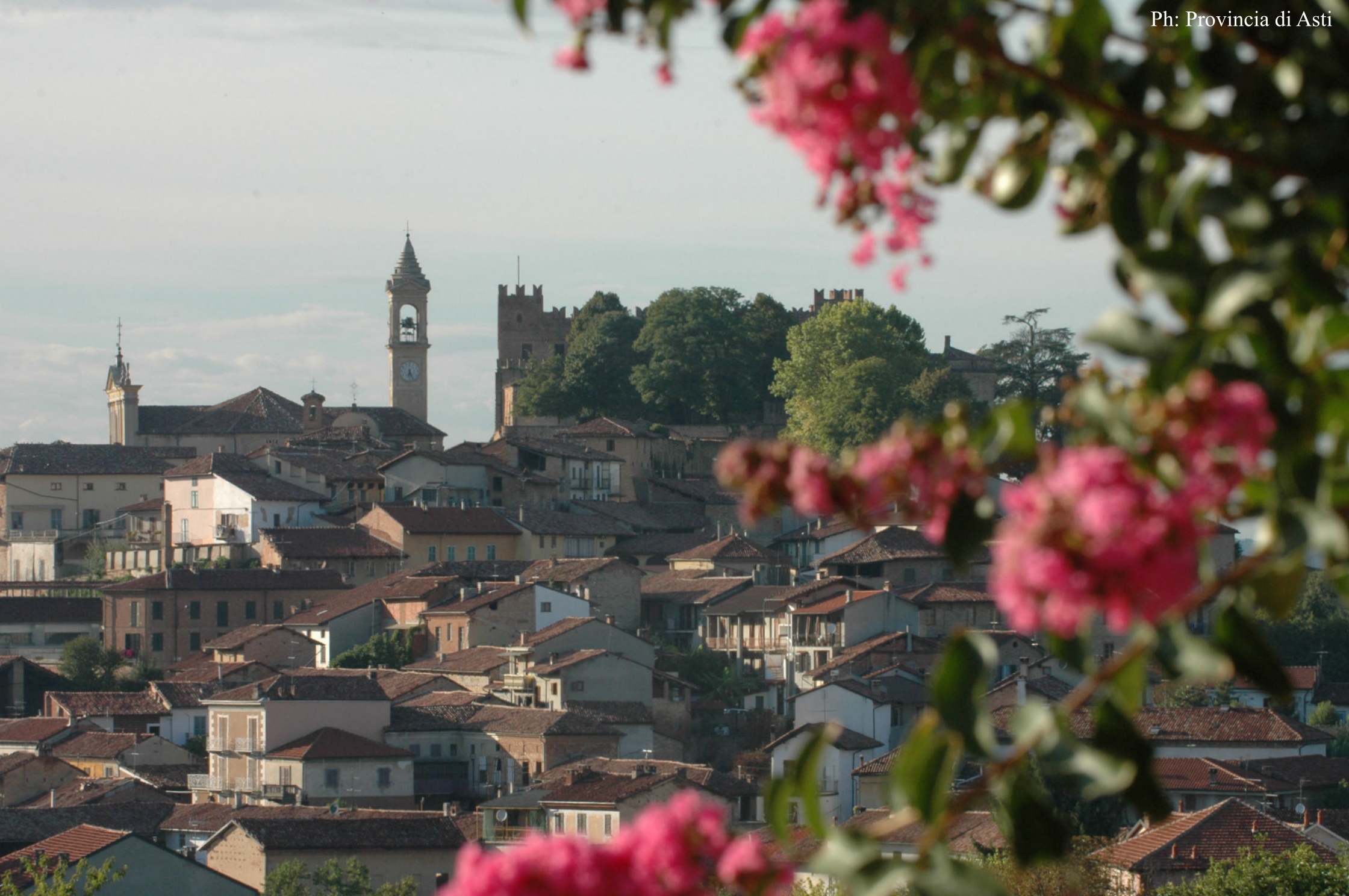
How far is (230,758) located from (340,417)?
39946 millimetres

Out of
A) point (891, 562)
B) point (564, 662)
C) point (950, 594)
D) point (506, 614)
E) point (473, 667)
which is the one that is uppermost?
point (891, 562)

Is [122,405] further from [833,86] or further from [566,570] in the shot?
[833,86]

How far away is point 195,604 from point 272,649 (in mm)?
4556

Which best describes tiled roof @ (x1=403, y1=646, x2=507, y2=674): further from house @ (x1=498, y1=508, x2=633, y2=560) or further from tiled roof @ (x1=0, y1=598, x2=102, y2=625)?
tiled roof @ (x1=0, y1=598, x2=102, y2=625)

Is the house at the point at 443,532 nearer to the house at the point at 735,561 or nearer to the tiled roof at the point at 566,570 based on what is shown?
the tiled roof at the point at 566,570

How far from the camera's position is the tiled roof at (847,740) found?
41.9 m

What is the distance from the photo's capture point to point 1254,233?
8.07ft

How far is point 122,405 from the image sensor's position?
84.5 meters

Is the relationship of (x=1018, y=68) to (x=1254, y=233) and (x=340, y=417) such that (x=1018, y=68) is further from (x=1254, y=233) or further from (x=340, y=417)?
(x=340, y=417)

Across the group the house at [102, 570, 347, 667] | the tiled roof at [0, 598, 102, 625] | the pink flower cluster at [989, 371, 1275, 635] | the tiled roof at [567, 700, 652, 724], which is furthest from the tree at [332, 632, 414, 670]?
the pink flower cluster at [989, 371, 1275, 635]

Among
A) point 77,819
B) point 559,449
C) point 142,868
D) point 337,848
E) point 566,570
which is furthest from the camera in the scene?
point 559,449

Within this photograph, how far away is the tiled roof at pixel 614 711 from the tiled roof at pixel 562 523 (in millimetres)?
16228

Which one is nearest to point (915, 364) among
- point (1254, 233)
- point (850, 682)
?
point (850, 682)

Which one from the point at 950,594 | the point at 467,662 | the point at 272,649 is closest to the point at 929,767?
the point at 467,662
